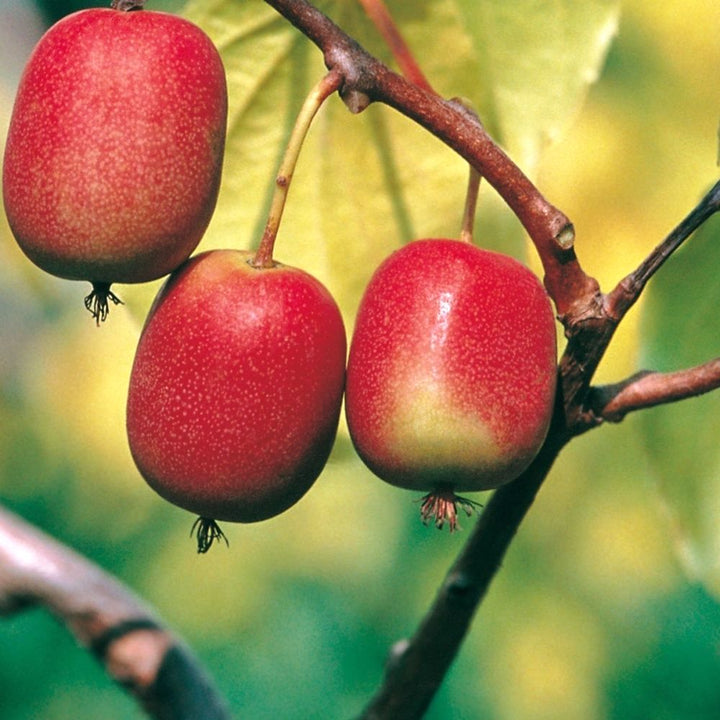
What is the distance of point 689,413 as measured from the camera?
0.90 meters

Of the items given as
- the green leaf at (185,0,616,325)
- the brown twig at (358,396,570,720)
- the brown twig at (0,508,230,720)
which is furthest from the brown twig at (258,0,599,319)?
the brown twig at (0,508,230,720)

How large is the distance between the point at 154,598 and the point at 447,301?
178 centimetres

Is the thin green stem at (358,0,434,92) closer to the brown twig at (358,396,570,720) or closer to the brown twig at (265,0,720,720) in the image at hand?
the brown twig at (265,0,720,720)

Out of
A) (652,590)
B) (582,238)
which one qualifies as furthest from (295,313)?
(652,590)

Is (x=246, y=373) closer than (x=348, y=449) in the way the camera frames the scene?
Yes

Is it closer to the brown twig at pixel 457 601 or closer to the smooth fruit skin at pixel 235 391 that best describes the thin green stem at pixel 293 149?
the smooth fruit skin at pixel 235 391

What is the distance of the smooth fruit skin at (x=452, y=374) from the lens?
0.71 meters

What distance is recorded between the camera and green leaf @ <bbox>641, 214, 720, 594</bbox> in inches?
34.4

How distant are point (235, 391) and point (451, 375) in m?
0.11

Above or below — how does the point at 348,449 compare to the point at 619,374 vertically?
above

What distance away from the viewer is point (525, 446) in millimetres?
716

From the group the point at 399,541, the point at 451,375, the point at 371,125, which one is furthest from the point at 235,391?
the point at 399,541

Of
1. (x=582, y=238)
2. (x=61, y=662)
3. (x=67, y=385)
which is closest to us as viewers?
(x=582, y=238)

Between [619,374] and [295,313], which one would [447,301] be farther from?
[619,374]
